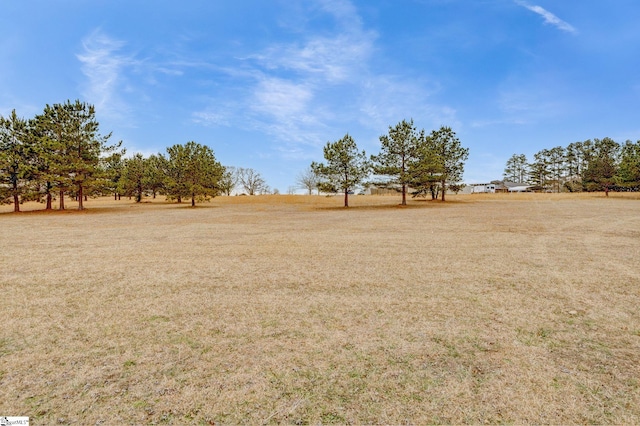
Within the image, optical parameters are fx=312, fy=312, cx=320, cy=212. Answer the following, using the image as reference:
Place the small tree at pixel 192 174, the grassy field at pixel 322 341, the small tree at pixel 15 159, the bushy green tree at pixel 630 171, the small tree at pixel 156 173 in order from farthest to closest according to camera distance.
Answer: the small tree at pixel 156 173
the bushy green tree at pixel 630 171
the small tree at pixel 192 174
the small tree at pixel 15 159
the grassy field at pixel 322 341

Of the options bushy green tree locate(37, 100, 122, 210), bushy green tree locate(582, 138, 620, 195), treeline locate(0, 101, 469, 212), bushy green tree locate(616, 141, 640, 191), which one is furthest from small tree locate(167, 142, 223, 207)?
bushy green tree locate(582, 138, 620, 195)

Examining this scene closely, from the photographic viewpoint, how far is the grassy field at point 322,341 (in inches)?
113

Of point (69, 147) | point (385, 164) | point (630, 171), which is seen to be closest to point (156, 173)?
point (69, 147)

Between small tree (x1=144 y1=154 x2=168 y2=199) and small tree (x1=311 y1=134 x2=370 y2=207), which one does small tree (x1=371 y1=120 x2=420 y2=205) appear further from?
small tree (x1=144 y1=154 x2=168 y2=199)

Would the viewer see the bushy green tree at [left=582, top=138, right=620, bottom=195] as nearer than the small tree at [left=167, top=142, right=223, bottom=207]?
No

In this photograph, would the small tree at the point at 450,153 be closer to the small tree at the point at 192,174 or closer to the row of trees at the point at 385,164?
the row of trees at the point at 385,164

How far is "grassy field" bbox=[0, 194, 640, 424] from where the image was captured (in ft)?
9.46

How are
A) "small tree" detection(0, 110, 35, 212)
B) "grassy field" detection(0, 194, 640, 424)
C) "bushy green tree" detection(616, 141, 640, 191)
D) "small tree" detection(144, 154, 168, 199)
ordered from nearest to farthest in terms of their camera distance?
"grassy field" detection(0, 194, 640, 424) → "small tree" detection(0, 110, 35, 212) → "bushy green tree" detection(616, 141, 640, 191) → "small tree" detection(144, 154, 168, 199)

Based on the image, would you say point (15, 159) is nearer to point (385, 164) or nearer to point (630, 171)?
point (385, 164)

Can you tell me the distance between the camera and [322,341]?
4.11 metres

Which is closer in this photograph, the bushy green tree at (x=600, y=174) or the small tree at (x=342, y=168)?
the small tree at (x=342, y=168)

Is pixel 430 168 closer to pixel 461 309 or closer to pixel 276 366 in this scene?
pixel 461 309

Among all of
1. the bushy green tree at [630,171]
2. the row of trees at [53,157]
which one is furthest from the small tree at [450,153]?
the row of trees at [53,157]

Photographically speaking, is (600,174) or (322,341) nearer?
(322,341)
